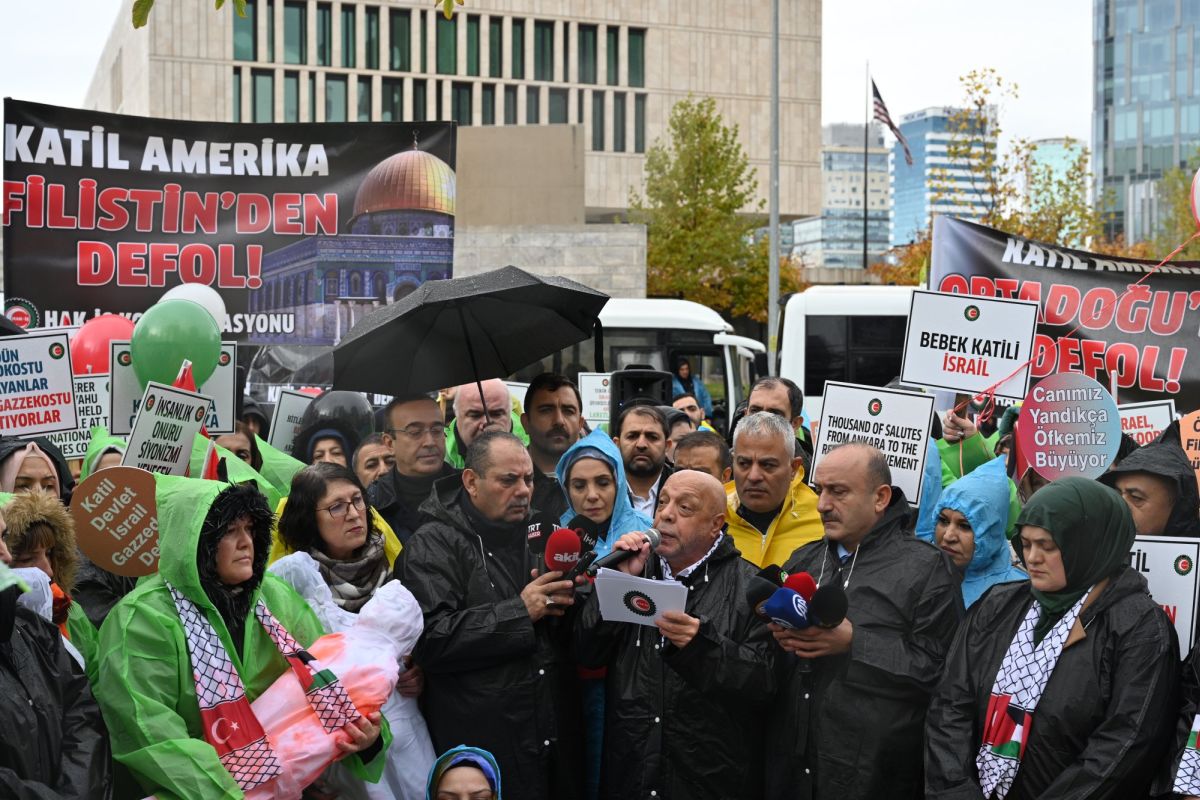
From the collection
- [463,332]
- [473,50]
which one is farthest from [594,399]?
[473,50]

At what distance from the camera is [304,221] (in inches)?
402

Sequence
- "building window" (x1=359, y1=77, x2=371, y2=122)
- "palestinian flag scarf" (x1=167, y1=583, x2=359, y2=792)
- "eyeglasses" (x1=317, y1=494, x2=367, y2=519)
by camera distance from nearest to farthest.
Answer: "palestinian flag scarf" (x1=167, y1=583, x2=359, y2=792), "eyeglasses" (x1=317, y1=494, x2=367, y2=519), "building window" (x1=359, y1=77, x2=371, y2=122)

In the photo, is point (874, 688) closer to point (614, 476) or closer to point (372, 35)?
point (614, 476)

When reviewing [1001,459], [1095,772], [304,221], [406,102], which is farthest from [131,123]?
[406,102]

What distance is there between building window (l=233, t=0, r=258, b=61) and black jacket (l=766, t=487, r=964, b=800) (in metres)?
53.0

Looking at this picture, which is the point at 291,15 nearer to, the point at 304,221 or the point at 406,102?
the point at 406,102

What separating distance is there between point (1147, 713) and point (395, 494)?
10.8ft

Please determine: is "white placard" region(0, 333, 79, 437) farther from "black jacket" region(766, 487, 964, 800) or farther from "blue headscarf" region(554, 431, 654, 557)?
"black jacket" region(766, 487, 964, 800)

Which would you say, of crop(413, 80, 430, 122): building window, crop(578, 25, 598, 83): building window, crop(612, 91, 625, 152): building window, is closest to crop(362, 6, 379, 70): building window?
crop(413, 80, 430, 122): building window

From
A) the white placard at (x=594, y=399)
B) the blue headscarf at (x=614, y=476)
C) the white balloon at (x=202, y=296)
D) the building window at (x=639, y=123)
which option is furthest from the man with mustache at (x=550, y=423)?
the building window at (x=639, y=123)

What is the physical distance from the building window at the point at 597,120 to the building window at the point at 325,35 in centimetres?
1102

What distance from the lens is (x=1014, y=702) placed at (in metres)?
A: 3.95

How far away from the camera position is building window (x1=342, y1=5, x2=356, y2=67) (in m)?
55.9

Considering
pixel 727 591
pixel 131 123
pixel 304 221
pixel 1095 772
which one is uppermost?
pixel 131 123
